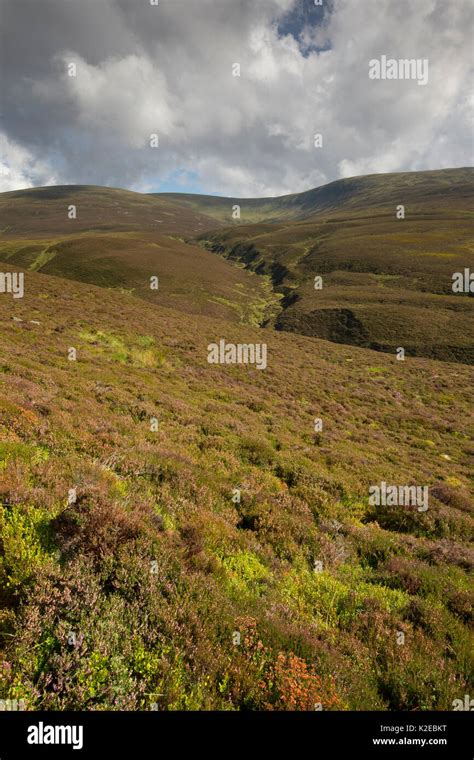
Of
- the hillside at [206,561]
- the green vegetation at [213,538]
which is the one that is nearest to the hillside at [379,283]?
the green vegetation at [213,538]

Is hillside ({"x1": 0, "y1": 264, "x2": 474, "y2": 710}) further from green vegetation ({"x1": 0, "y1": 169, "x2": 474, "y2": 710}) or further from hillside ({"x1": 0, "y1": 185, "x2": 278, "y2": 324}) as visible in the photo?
hillside ({"x1": 0, "y1": 185, "x2": 278, "y2": 324})

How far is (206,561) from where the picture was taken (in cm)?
559

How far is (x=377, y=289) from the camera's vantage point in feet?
222

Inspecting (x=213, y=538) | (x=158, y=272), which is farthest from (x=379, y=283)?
(x=213, y=538)

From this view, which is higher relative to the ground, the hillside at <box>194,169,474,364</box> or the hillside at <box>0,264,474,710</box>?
the hillside at <box>194,169,474,364</box>

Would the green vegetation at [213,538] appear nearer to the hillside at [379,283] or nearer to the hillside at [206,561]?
the hillside at [206,561]

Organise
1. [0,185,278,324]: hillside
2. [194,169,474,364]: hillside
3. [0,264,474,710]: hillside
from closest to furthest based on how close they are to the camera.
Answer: [0,264,474,710]: hillside → [194,169,474,364]: hillside → [0,185,278,324]: hillside

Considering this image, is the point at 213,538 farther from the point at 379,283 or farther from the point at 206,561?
the point at 379,283

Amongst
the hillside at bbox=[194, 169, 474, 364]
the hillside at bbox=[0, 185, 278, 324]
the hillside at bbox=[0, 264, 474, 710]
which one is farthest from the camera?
the hillside at bbox=[0, 185, 278, 324]

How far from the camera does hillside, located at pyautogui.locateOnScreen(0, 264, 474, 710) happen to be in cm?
377

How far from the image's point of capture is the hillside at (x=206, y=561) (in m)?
3.77

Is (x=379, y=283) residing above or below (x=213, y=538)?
above

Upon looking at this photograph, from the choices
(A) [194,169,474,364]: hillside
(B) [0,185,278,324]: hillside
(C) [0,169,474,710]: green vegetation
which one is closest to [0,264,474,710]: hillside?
(C) [0,169,474,710]: green vegetation

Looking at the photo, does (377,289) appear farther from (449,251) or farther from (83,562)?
(83,562)
